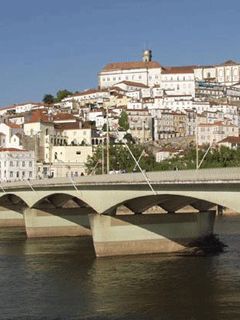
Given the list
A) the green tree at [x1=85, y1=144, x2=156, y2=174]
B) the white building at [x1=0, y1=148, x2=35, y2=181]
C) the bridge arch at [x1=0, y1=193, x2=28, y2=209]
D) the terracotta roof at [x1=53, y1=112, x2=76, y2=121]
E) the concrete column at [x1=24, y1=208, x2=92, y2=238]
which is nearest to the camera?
the concrete column at [x1=24, y1=208, x2=92, y2=238]

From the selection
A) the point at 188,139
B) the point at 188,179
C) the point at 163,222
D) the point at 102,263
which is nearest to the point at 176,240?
the point at 163,222

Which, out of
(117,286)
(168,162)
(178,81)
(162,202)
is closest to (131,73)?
(178,81)

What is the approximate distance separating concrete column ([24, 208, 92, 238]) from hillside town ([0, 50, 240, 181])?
35358 mm

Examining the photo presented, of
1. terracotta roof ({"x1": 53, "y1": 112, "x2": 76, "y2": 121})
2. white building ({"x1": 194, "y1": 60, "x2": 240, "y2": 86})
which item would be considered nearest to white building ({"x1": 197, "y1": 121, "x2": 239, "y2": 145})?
terracotta roof ({"x1": 53, "y1": 112, "x2": 76, "y2": 121})

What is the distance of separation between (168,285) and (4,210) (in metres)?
36.4

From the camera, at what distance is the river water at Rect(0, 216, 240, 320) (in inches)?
997

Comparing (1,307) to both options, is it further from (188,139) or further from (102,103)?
(102,103)

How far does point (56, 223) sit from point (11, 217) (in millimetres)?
13699

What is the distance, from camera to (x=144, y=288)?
96.6ft

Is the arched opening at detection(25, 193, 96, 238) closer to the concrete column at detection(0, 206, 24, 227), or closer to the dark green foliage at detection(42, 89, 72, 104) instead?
the concrete column at detection(0, 206, 24, 227)

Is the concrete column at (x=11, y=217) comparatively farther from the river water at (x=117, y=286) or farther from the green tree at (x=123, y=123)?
the green tree at (x=123, y=123)

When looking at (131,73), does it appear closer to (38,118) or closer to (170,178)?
(38,118)

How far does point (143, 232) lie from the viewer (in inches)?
1481

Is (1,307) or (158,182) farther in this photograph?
(158,182)
